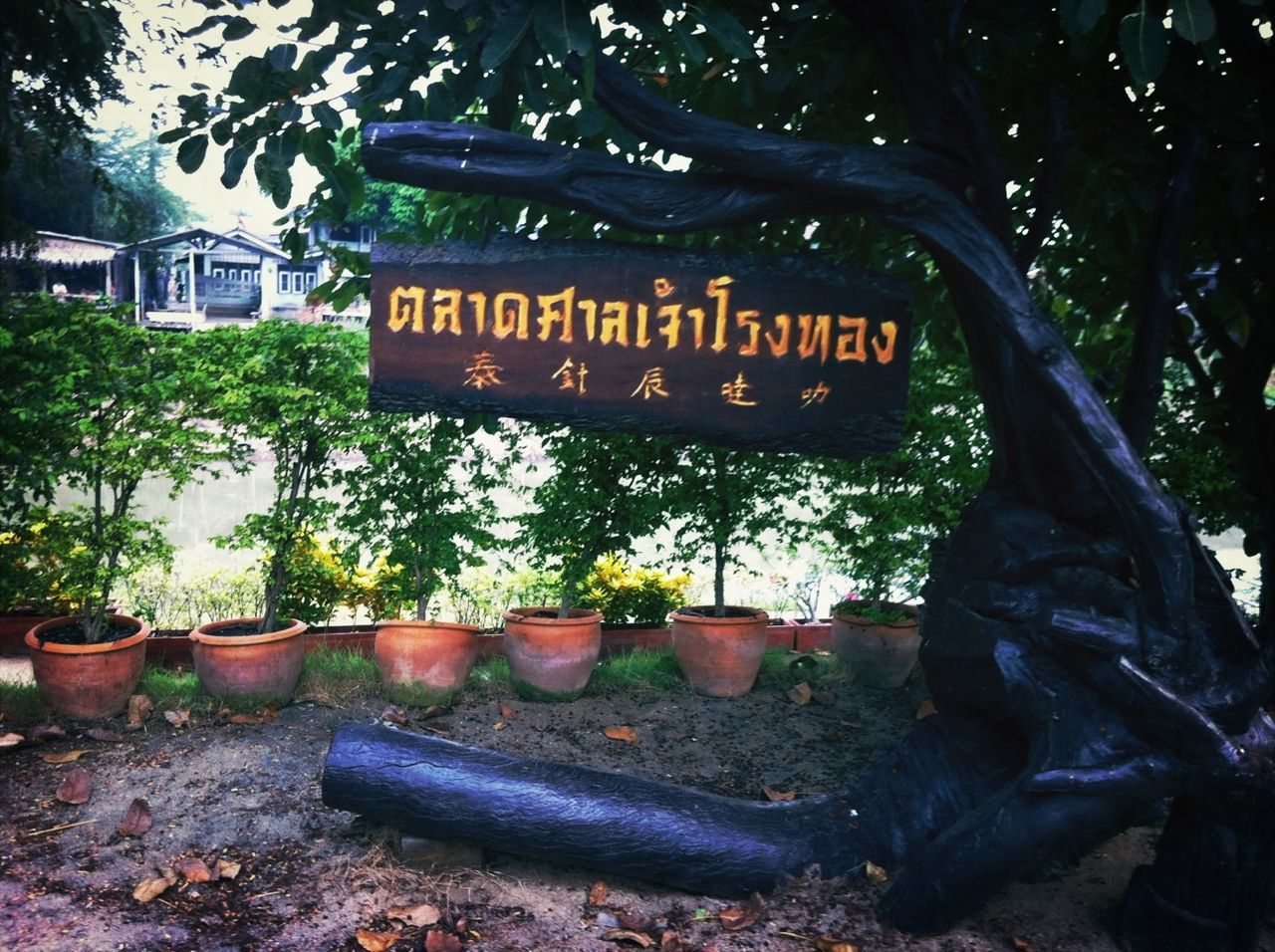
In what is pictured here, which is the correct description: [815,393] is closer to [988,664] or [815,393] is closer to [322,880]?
[988,664]

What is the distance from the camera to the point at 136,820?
3473 mm

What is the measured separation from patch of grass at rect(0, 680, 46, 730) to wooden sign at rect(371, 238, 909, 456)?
3167 mm

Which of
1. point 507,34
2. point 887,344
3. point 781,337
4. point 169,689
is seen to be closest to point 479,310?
point 507,34

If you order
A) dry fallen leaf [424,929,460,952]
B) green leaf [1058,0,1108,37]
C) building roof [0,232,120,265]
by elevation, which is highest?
building roof [0,232,120,265]

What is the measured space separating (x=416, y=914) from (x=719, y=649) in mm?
2697

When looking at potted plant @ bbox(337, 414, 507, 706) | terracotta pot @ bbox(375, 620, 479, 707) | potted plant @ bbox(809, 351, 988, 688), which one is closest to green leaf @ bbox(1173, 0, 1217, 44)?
potted plant @ bbox(809, 351, 988, 688)

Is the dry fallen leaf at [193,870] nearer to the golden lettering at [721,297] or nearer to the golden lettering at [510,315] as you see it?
the golden lettering at [510,315]

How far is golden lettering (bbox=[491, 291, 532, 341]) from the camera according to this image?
107 inches

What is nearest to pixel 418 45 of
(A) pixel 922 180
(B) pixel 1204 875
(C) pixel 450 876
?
(A) pixel 922 180

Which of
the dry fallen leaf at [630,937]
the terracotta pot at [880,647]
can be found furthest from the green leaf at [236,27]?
the terracotta pot at [880,647]

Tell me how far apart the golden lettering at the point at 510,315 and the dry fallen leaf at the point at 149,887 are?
2.09 metres

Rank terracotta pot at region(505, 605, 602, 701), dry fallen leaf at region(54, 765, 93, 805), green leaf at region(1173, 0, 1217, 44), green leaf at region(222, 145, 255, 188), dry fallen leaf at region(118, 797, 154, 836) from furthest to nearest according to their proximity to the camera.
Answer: terracotta pot at region(505, 605, 602, 701), dry fallen leaf at region(54, 765, 93, 805), dry fallen leaf at region(118, 797, 154, 836), green leaf at region(222, 145, 255, 188), green leaf at region(1173, 0, 1217, 44)

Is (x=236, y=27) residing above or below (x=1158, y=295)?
Answer: above

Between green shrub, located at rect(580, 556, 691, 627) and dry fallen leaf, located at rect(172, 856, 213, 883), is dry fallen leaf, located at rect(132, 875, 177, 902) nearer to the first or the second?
dry fallen leaf, located at rect(172, 856, 213, 883)
